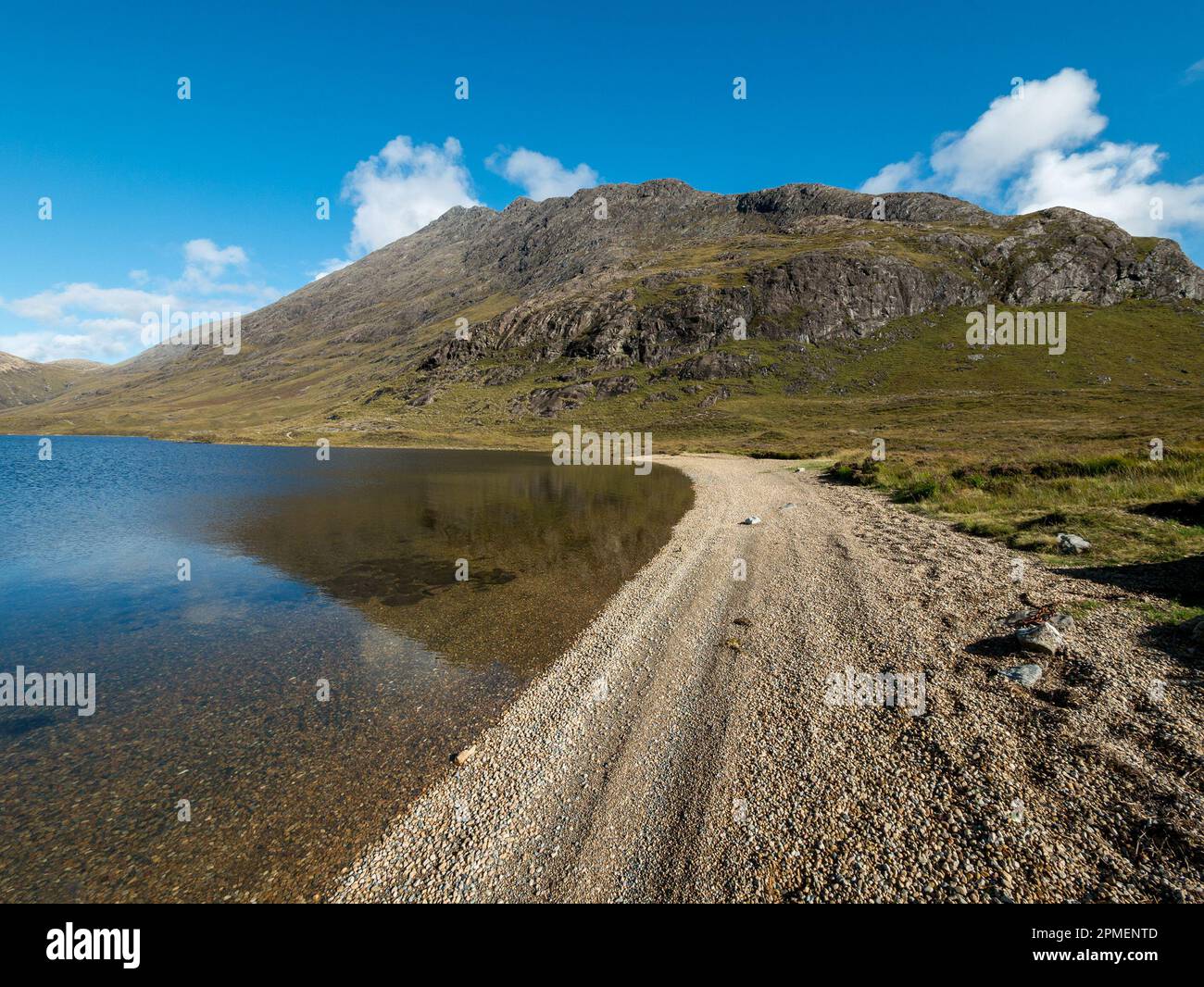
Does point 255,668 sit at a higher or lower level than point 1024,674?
lower

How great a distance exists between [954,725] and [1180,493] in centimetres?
2459

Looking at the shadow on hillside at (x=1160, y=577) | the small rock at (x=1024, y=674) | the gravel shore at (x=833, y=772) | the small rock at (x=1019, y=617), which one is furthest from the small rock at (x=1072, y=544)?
the small rock at (x=1024, y=674)

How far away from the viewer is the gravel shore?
7234 mm

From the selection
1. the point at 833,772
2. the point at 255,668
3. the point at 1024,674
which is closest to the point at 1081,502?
the point at 1024,674

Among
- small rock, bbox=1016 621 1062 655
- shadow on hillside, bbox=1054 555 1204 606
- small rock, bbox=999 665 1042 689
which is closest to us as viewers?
small rock, bbox=999 665 1042 689

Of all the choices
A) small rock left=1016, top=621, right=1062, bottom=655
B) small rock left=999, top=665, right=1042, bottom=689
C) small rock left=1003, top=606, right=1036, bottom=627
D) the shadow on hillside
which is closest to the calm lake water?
small rock left=999, top=665, right=1042, bottom=689

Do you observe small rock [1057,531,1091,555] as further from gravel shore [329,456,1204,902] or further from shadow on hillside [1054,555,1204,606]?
gravel shore [329,456,1204,902]

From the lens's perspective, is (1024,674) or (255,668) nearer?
(1024,674)

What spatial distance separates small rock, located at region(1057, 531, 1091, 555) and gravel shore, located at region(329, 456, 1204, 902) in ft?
14.3

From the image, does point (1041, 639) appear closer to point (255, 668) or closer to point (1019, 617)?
point (1019, 617)

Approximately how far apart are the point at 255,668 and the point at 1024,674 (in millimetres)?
21248

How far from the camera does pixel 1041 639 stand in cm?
1262

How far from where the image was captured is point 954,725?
10406mm
